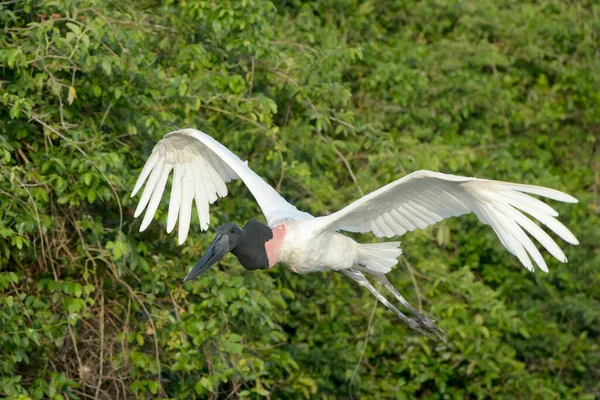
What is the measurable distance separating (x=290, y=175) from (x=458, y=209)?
153 centimetres

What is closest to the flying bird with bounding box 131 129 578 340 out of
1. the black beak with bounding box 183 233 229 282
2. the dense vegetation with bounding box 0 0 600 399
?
the black beak with bounding box 183 233 229 282

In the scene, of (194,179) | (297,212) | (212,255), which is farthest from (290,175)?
(212,255)

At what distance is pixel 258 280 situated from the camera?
269 inches

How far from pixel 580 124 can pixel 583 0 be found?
3.03 feet

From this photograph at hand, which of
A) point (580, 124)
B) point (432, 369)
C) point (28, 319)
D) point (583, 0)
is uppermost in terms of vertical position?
point (583, 0)

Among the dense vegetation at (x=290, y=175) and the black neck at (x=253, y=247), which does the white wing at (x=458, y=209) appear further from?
the dense vegetation at (x=290, y=175)

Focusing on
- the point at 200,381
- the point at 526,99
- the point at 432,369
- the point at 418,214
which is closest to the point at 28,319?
the point at 200,381

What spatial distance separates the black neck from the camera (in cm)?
589

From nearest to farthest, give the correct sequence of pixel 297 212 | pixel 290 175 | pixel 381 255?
1. pixel 297 212
2. pixel 381 255
3. pixel 290 175

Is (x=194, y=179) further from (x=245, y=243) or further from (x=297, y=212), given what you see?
(x=245, y=243)

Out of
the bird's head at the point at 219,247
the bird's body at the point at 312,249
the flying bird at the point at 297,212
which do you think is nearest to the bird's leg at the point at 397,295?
the flying bird at the point at 297,212

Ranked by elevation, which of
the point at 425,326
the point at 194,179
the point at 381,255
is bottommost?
the point at 425,326

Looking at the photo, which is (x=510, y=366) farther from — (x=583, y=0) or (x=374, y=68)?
(x=583, y=0)

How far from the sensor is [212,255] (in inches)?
229
